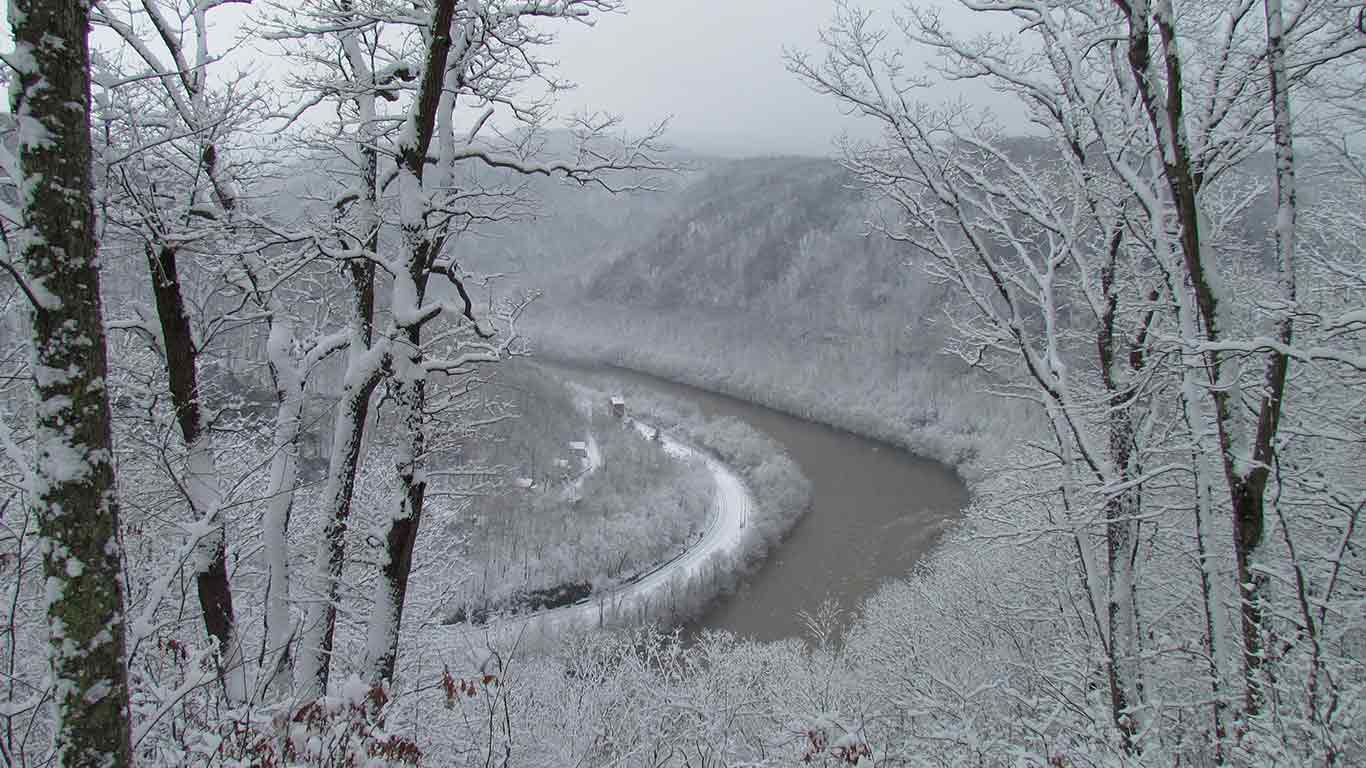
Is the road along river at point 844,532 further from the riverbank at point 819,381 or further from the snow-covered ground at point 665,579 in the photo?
the riverbank at point 819,381

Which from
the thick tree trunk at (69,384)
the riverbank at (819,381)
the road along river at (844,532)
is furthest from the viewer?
the riverbank at (819,381)

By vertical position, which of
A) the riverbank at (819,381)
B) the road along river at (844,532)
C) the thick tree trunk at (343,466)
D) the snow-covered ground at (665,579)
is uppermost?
the thick tree trunk at (343,466)

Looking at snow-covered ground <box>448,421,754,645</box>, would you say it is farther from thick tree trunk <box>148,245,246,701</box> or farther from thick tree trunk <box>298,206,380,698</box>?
thick tree trunk <box>148,245,246,701</box>

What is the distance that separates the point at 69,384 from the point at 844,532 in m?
23.2

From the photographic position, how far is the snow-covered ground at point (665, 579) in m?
18.3

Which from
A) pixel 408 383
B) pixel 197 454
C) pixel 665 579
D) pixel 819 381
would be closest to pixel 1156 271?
pixel 408 383

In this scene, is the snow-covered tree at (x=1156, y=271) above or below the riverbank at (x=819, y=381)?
above

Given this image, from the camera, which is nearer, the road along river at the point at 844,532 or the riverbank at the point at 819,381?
the road along river at the point at 844,532

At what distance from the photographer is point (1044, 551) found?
Result: 12742 millimetres

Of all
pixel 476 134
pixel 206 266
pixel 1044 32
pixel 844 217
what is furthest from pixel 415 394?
pixel 844 217

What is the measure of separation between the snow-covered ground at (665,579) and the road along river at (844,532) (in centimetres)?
160

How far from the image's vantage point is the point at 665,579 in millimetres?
21469

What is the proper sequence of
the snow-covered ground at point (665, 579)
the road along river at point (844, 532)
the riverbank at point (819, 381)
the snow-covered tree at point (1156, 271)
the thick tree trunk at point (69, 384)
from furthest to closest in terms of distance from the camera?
the riverbank at point (819, 381), the road along river at point (844, 532), the snow-covered ground at point (665, 579), the snow-covered tree at point (1156, 271), the thick tree trunk at point (69, 384)

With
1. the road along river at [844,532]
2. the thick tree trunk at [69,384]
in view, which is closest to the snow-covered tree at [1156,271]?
the thick tree trunk at [69,384]
